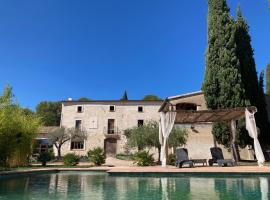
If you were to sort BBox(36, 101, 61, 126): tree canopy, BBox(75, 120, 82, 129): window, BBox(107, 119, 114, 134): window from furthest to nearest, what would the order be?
BBox(36, 101, 61, 126): tree canopy → BBox(75, 120, 82, 129): window → BBox(107, 119, 114, 134): window

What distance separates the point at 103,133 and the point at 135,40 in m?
12.0

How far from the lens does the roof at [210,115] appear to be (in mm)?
13947

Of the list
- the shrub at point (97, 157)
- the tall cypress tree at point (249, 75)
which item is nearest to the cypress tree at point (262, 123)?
the tall cypress tree at point (249, 75)

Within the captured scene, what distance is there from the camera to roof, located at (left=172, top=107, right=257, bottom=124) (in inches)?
549

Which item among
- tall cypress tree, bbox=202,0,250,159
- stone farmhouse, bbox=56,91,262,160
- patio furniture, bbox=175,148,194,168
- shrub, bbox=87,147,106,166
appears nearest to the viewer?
patio furniture, bbox=175,148,194,168

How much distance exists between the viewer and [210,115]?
15.3 m

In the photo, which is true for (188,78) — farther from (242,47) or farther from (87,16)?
(87,16)

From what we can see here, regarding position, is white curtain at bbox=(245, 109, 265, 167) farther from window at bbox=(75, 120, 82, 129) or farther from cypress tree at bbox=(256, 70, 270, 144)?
window at bbox=(75, 120, 82, 129)

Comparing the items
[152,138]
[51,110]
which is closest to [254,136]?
[152,138]

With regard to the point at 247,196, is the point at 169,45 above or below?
above

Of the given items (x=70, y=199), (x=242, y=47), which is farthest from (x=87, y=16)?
(x=70, y=199)

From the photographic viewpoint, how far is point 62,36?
22047 mm

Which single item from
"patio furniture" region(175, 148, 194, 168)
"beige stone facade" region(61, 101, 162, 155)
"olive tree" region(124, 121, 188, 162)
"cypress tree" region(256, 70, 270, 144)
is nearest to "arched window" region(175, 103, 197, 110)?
"cypress tree" region(256, 70, 270, 144)

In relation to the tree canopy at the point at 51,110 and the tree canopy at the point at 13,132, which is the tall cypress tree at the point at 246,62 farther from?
the tree canopy at the point at 51,110
